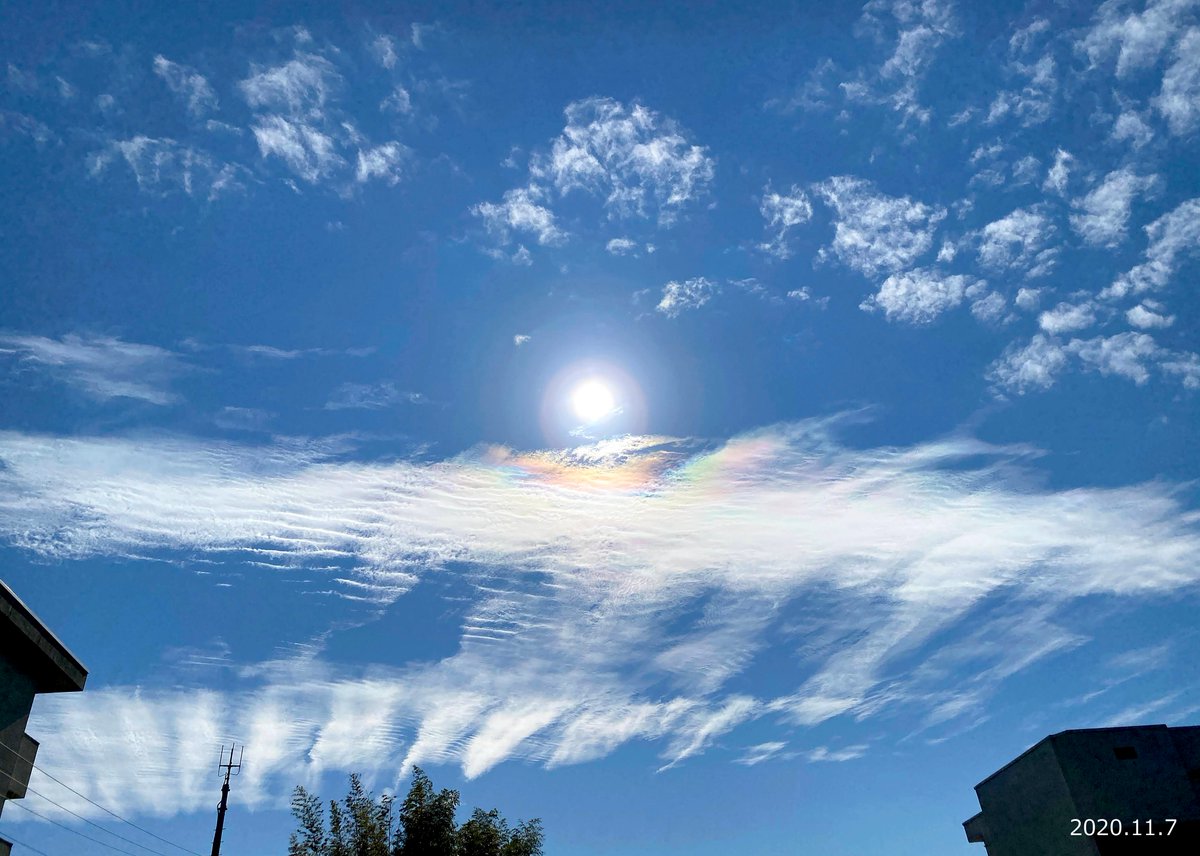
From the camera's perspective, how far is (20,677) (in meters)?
21.8

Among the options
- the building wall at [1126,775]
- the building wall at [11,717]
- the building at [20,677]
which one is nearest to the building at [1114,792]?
the building wall at [1126,775]

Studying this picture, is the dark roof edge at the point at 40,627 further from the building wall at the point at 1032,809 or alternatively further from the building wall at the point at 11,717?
the building wall at the point at 1032,809

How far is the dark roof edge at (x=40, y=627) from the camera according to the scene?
66.6 ft

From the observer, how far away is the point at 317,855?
28.1 m

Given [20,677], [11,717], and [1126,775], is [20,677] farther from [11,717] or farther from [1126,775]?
[1126,775]

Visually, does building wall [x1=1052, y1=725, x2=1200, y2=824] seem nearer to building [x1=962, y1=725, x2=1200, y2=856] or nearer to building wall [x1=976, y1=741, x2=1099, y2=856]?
building [x1=962, y1=725, x2=1200, y2=856]

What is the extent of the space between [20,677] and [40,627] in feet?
5.46

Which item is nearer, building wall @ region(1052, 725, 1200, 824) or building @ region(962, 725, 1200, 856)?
building @ region(962, 725, 1200, 856)

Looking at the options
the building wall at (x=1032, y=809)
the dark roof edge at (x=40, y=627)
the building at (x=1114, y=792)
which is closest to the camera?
the dark roof edge at (x=40, y=627)

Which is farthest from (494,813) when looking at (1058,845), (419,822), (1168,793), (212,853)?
(1168,793)

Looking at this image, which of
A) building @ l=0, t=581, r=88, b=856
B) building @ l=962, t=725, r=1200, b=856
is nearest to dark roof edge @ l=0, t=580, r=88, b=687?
building @ l=0, t=581, r=88, b=856

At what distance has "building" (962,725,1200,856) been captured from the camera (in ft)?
86.7

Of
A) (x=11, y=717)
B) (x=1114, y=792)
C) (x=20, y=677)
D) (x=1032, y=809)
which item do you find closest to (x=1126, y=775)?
(x=1114, y=792)

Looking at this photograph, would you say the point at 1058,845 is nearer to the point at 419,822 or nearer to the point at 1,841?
the point at 419,822
